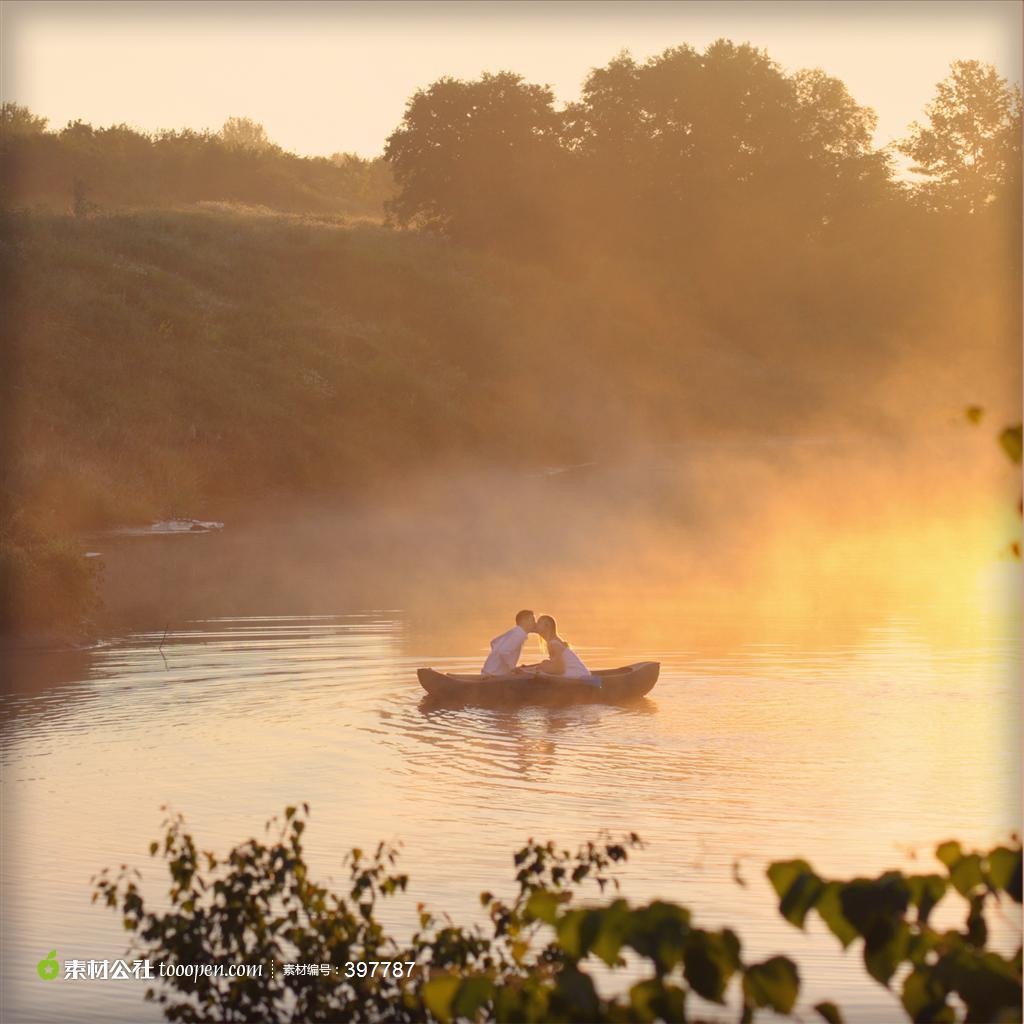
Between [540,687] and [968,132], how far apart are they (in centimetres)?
6410

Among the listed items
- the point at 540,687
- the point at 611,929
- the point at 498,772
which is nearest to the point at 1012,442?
the point at 611,929

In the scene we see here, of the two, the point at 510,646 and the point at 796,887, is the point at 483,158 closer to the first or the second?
the point at 510,646

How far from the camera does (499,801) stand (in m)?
12.3

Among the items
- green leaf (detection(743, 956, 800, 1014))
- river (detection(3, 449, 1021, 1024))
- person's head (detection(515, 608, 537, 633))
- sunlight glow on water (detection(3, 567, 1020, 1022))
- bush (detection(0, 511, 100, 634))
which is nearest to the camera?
green leaf (detection(743, 956, 800, 1014))

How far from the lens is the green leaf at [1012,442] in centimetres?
322

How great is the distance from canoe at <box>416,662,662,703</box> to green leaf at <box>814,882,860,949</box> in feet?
41.9

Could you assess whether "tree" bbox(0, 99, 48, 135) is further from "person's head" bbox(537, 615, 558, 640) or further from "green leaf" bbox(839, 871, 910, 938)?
"green leaf" bbox(839, 871, 910, 938)

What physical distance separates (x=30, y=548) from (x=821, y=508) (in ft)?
86.9

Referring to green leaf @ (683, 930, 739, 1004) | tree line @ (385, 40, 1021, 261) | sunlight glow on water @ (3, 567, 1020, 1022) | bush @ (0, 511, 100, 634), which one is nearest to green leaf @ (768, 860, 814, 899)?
green leaf @ (683, 930, 739, 1004)

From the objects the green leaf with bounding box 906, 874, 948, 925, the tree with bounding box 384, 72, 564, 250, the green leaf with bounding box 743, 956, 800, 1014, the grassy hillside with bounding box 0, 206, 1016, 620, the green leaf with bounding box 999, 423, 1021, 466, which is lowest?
the green leaf with bounding box 743, 956, 800, 1014

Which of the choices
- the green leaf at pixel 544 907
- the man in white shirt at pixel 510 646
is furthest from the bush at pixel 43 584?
the green leaf at pixel 544 907

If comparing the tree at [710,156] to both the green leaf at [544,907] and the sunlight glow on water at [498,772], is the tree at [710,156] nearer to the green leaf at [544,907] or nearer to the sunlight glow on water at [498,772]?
the sunlight glow on water at [498,772]

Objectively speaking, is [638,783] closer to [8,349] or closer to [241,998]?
[241,998]

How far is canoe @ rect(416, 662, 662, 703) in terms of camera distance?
53.0 ft
